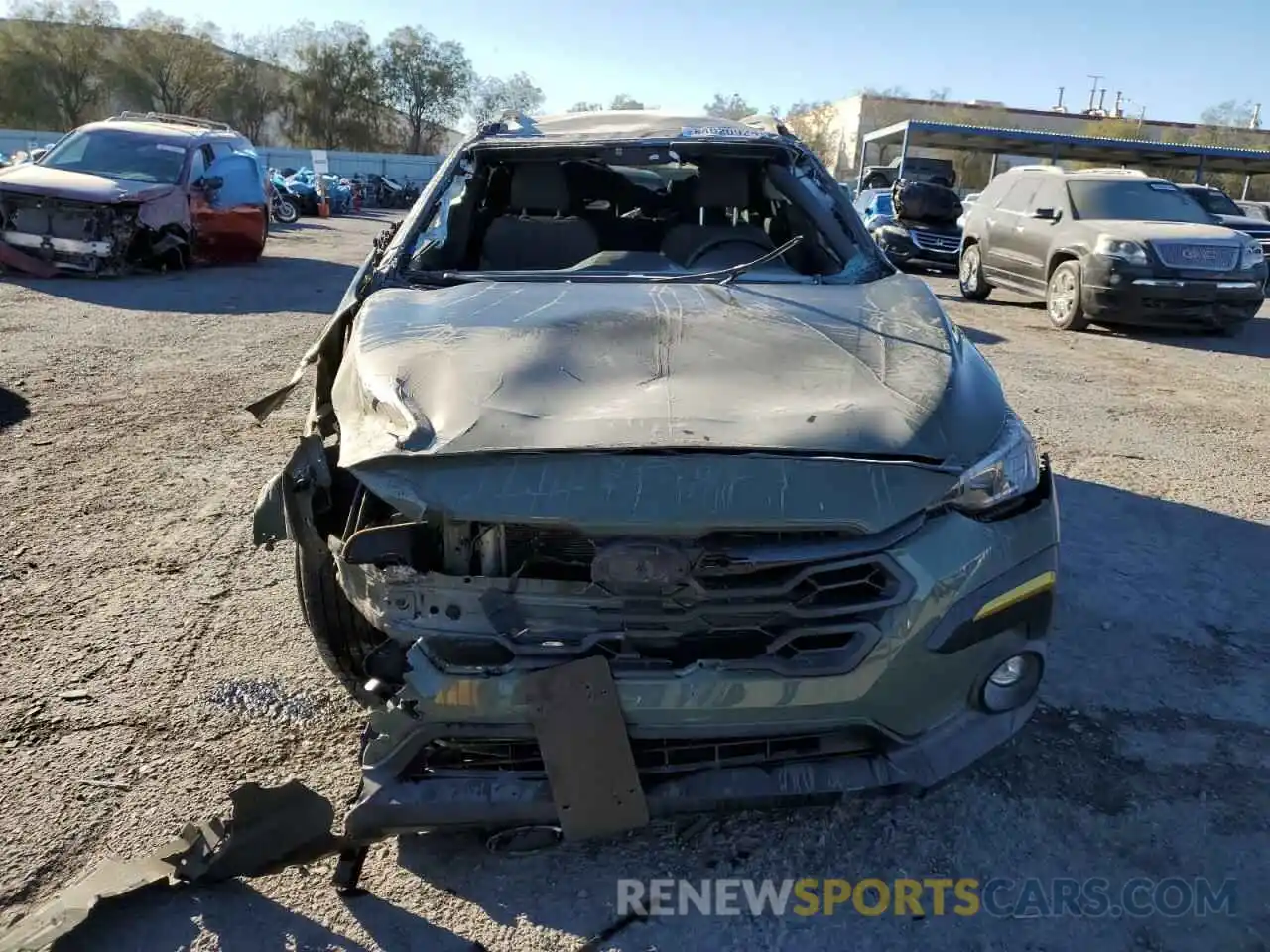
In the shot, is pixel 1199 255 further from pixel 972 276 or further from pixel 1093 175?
pixel 972 276

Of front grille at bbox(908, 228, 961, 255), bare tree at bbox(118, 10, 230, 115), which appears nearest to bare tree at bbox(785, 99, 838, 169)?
bare tree at bbox(118, 10, 230, 115)

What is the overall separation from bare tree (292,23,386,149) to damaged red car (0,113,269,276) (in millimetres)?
51622

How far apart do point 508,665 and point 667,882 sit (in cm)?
67

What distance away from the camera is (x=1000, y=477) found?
2184 mm

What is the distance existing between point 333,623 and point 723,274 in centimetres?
186

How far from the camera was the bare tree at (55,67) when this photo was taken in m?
47.2

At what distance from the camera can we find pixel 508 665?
1898 mm

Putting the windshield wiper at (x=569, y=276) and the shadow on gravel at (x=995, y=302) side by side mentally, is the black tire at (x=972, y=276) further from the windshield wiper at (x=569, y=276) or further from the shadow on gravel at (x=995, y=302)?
the windshield wiper at (x=569, y=276)

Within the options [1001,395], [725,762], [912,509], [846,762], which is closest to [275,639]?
[725,762]

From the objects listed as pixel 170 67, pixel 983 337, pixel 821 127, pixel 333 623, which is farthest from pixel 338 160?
pixel 333 623

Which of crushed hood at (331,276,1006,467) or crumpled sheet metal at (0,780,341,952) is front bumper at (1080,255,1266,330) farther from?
crumpled sheet metal at (0,780,341,952)

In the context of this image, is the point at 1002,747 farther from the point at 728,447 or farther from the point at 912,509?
the point at 728,447

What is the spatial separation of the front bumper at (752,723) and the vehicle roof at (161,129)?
11.8 metres

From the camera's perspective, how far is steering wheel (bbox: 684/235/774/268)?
3.71m
